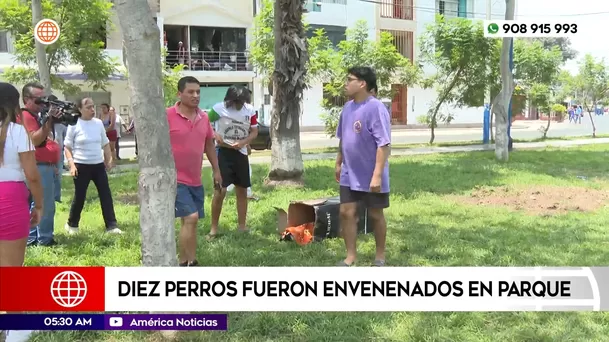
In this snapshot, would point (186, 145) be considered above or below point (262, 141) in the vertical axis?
above

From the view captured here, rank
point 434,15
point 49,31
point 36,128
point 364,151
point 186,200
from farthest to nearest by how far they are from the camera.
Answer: point 434,15 → point 49,31 → point 36,128 → point 364,151 → point 186,200

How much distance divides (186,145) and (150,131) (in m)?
1.31

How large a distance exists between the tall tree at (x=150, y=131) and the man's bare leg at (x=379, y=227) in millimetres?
1993

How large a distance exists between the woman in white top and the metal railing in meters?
22.9

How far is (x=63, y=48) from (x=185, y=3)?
597 inches

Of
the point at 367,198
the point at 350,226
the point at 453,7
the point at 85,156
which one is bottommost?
the point at 350,226

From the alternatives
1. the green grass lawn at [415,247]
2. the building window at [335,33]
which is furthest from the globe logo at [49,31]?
the building window at [335,33]

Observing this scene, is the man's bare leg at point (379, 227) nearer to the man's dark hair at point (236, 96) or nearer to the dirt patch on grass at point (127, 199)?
the man's dark hair at point (236, 96)

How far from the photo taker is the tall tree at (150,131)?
3.20 meters

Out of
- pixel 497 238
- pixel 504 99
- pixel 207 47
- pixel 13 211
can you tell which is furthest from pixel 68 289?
pixel 207 47

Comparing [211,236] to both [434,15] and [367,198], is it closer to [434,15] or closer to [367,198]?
[367,198]

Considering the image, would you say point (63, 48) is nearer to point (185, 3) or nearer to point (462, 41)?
point (462, 41)

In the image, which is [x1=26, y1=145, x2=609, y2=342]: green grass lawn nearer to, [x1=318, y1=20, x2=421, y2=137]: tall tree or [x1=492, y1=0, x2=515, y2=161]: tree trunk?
[x1=492, y1=0, x2=515, y2=161]: tree trunk

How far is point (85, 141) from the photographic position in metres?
6.19
